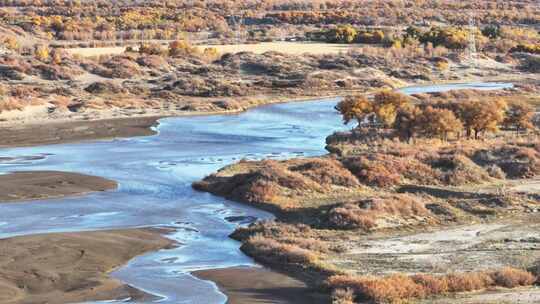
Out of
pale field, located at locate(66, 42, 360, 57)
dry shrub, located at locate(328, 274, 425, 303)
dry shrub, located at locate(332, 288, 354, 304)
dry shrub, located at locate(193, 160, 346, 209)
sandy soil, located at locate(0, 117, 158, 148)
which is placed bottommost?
pale field, located at locate(66, 42, 360, 57)

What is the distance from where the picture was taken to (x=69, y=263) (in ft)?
91.0

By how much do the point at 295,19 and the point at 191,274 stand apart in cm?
12738

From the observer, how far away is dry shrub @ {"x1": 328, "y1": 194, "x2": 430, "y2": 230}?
32.0m

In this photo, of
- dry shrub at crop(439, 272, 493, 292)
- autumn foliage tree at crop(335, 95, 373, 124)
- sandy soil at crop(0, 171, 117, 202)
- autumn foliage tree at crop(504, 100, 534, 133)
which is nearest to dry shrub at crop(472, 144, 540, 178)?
autumn foliage tree at crop(504, 100, 534, 133)

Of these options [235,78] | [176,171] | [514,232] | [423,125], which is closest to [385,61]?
[235,78]

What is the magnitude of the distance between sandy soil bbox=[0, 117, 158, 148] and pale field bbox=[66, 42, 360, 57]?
3143 centimetres

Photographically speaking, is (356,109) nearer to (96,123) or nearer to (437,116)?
(437,116)

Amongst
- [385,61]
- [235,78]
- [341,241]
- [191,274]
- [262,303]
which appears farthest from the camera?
[385,61]

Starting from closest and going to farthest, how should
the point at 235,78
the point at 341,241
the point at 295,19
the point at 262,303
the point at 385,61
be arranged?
the point at 262,303, the point at 341,241, the point at 235,78, the point at 385,61, the point at 295,19

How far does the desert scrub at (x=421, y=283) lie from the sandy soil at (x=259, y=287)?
78cm

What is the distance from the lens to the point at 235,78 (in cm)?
→ 8131

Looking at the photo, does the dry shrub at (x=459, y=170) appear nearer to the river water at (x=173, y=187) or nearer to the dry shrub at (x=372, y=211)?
the dry shrub at (x=372, y=211)

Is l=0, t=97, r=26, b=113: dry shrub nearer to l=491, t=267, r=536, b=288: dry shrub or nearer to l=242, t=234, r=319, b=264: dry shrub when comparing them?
l=242, t=234, r=319, b=264: dry shrub

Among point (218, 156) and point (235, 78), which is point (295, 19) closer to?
point (235, 78)
